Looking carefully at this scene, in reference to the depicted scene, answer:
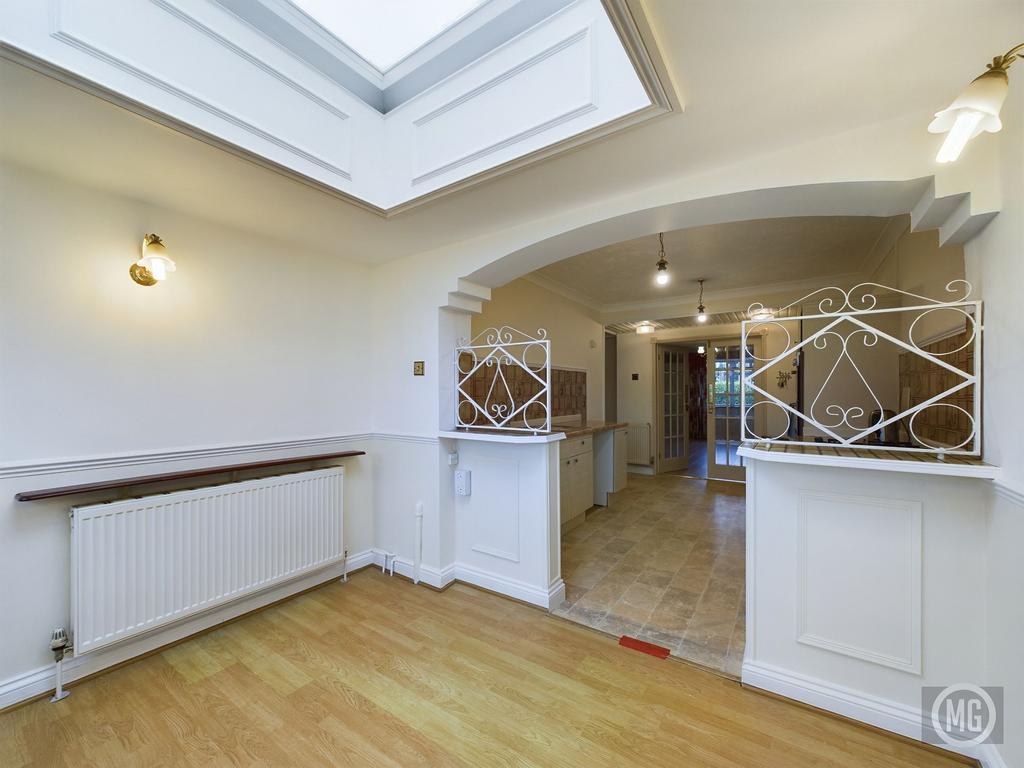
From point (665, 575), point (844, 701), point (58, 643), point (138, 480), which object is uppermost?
point (138, 480)

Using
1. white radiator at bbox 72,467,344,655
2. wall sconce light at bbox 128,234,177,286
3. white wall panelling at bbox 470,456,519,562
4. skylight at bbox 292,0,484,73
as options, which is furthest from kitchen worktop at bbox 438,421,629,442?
skylight at bbox 292,0,484,73

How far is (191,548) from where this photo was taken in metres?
2.09

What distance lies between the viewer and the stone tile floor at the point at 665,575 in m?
2.16

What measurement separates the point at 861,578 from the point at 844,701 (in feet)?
1.66

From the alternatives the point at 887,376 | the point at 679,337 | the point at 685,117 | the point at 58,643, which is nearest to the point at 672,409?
the point at 679,337

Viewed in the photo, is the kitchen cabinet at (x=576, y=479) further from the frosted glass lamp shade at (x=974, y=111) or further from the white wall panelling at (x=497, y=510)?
the frosted glass lamp shade at (x=974, y=111)

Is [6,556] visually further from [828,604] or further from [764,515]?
[828,604]

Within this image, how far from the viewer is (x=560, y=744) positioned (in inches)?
59.3

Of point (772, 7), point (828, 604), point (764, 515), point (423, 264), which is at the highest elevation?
point (772, 7)

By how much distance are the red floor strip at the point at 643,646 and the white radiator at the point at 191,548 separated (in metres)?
1.93

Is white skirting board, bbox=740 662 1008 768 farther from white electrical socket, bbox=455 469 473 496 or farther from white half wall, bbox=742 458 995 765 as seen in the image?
white electrical socket, bbox=455 469 473 496

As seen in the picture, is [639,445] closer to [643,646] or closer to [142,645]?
[643,646]

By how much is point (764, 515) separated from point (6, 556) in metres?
3.30

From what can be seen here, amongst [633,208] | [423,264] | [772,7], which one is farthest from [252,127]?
[772,7]
